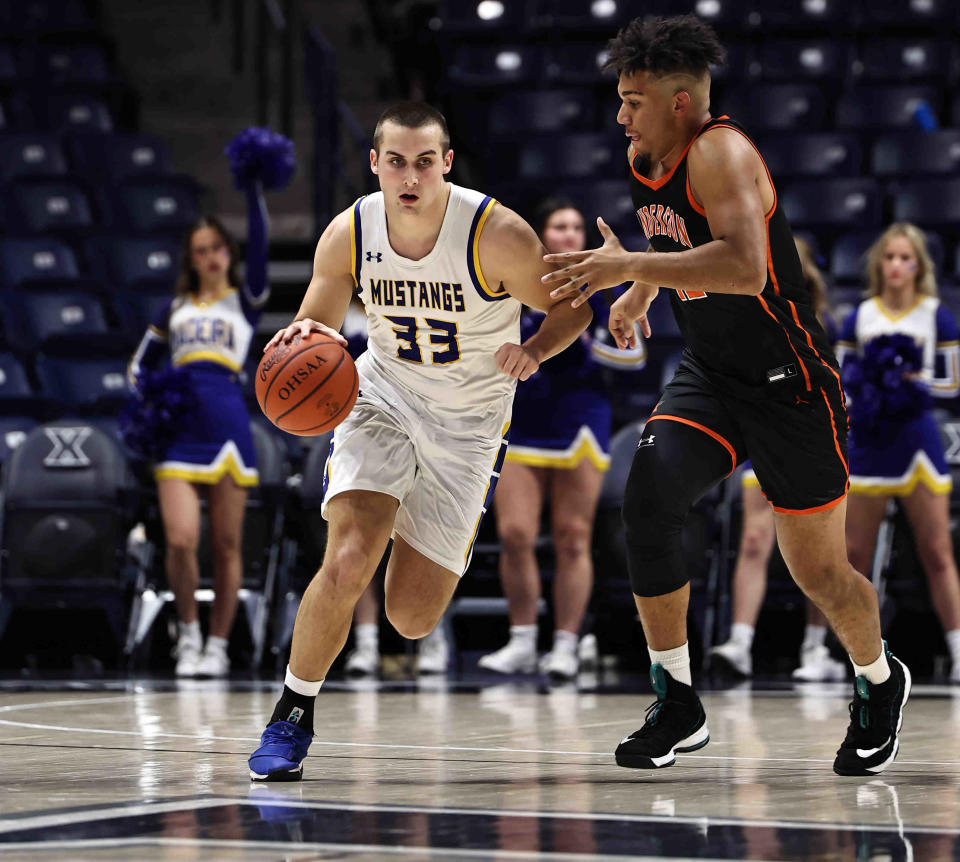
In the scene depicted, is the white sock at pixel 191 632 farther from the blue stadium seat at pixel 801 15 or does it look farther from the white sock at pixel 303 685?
the blue stadium seat at pixel 801 15

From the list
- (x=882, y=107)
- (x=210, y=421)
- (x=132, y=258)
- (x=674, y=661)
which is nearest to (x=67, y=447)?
(x=210, y=421)

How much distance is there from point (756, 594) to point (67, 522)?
3213mm

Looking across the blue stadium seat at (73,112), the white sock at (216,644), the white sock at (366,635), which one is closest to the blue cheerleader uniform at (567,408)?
the white sock at (366,635)

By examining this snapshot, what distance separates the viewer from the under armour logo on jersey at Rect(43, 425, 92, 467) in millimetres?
7531

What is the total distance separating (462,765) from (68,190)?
7.41 m

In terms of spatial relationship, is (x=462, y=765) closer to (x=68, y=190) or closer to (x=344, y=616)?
(x=344, y=616)

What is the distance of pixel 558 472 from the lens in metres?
7.00

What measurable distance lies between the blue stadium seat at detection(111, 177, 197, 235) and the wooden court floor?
5207 millimetres

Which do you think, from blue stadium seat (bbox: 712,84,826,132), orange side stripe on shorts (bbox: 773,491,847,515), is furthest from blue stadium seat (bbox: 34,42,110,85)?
orange side stripe on shorts (bbox: 773,491,847,515)

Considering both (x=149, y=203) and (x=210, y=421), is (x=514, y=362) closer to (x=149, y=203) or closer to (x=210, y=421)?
(x=210, y=421)

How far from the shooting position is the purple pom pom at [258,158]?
24.2 ft

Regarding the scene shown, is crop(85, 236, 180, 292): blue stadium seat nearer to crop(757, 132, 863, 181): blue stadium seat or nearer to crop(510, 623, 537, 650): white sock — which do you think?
crop(757, 132, 863, 181): blue stadium seat

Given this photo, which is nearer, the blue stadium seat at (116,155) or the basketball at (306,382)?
the basketball at (306,382)

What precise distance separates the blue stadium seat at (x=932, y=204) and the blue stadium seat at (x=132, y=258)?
4489 millimetres
